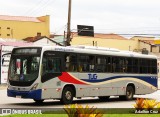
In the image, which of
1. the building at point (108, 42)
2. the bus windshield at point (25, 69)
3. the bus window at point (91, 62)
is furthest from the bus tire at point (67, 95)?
the building at point (108, 42)

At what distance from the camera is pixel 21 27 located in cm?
8688

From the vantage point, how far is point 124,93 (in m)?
27.1

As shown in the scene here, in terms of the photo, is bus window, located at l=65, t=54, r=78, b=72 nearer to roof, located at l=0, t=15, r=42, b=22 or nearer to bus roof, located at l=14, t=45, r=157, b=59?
bus roof, located at l=14, t=45, r=157, b=59

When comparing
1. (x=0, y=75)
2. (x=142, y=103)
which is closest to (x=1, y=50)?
(x=0, y=75)

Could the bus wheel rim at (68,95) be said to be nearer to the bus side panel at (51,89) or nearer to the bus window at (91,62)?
the bus side panel at (51,89)

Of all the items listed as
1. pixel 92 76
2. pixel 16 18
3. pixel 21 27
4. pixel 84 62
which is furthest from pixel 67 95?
pixel 16 18

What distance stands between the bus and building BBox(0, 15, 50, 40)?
196 feet

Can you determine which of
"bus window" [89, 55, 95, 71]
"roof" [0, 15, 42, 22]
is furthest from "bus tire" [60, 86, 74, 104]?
"roof" [0, 15, 42, 22]

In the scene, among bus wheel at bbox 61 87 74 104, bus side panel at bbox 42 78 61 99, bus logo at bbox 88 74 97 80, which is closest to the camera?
bus side panel at bbox 42 78 61 99

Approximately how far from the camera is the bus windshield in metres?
21.4

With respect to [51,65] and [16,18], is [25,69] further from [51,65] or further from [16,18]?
[16,18]

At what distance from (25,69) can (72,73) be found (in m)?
2.57

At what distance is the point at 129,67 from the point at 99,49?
3008mm

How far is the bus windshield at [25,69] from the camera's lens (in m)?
21.4
